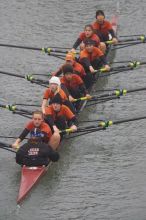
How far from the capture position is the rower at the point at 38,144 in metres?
12.7

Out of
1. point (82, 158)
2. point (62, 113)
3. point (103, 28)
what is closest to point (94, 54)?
point (103, 28)

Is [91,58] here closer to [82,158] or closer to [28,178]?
[82,158]

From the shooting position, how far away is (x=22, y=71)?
19.1 m

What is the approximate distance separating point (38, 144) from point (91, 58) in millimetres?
5419

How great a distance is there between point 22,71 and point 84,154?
5644mm

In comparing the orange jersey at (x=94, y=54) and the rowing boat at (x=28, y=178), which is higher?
the orange jersey at (x=94, y=54)

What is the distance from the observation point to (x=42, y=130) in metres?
13.1

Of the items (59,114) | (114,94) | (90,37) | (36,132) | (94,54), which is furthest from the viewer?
(90,37)

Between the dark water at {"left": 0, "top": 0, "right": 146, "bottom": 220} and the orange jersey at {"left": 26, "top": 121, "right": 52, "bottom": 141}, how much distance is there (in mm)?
802

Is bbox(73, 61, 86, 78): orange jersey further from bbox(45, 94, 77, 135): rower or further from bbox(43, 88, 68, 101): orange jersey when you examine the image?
bbox(45, 94, 77, 135): rower

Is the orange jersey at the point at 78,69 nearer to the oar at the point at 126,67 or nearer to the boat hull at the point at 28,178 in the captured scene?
the oar at the point at 126,67

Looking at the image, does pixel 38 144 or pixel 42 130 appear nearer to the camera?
pixel 38 144

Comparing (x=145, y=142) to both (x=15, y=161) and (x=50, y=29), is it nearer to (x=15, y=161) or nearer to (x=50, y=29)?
(x=15, y=161)

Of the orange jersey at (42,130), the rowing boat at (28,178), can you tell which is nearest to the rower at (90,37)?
the orange jersey at (42,130)
